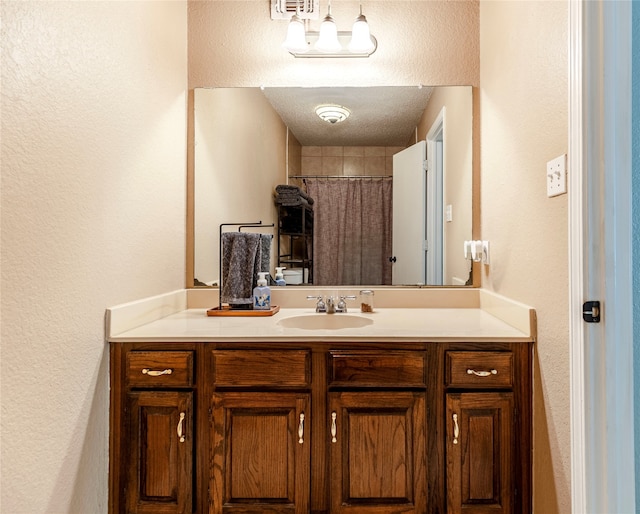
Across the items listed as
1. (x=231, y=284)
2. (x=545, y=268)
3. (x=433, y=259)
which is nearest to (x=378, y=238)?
(x=433, y=259)

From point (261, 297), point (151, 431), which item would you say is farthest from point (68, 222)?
point (261, 297)

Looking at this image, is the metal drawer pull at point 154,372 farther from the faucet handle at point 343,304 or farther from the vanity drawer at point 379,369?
the faucet handle at point 343,304

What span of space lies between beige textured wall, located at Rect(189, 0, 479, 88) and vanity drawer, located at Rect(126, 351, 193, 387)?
1309mm

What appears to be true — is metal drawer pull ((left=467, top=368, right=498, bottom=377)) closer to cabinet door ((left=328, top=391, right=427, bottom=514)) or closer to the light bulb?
cabinet door ((left=328, top=391, right=427, bottom=514))

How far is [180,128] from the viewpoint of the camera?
191 cm

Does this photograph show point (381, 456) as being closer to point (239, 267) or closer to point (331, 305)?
point (331, 305)

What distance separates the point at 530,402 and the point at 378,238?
94 cm

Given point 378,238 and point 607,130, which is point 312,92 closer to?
point 378,238

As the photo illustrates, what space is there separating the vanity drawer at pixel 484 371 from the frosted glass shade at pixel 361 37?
1410 mm

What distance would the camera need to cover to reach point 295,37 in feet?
6.08

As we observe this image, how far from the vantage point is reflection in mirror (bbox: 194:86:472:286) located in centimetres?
196

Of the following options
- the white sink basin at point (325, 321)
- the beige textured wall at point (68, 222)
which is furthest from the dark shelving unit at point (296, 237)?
the beige textured wall at point (68, 222)

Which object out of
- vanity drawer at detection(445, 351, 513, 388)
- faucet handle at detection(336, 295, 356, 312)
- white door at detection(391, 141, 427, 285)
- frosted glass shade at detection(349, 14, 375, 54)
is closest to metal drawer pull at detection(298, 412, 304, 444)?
vanity drawer at detection(445, 351, 513, 388)

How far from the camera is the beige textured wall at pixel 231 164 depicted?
6.43 feet
